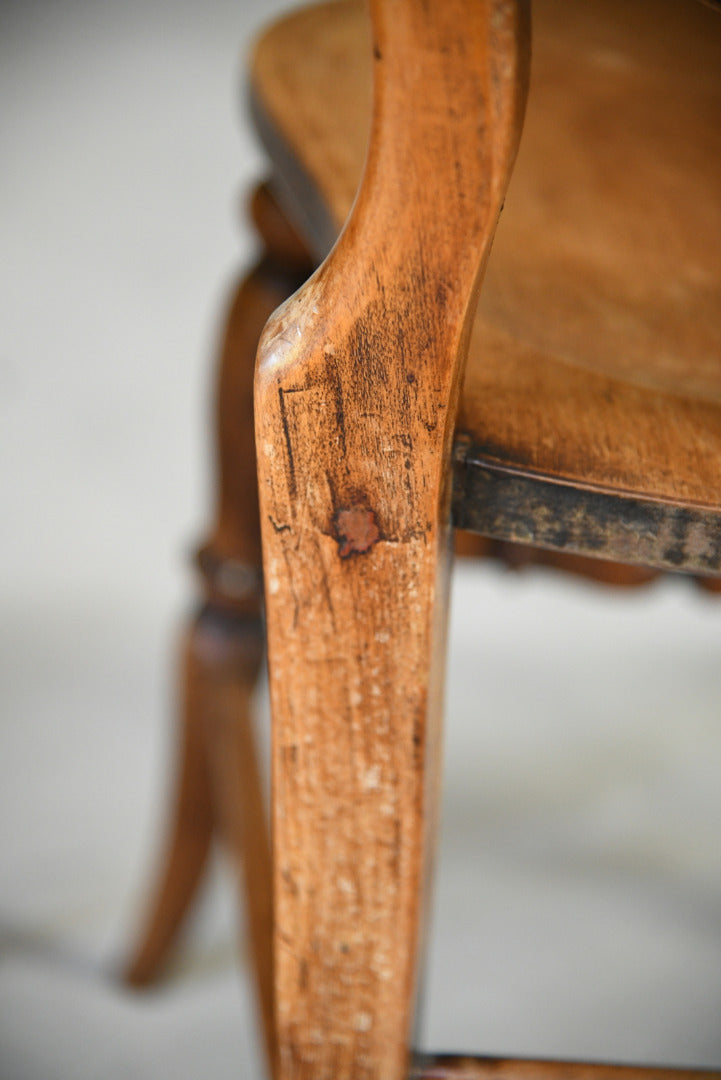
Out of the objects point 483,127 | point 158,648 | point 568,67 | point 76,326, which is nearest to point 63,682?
point 158,648

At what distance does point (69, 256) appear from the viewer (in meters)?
1.34

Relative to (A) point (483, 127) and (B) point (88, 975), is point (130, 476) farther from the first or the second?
(A) point (483, 127)

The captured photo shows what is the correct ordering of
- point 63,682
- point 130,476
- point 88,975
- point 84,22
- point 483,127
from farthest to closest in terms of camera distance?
point 84,22 < point 130,476 < point 63,682 < point 88,975 < point 483,127

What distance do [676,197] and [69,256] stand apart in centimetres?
111

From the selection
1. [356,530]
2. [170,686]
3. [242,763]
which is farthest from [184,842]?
[356,530]

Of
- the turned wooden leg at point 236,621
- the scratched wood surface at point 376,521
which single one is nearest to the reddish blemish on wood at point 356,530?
the scratched wood surface at point 376,521

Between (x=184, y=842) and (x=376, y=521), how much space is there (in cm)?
51

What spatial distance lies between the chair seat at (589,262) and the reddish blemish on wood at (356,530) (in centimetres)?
3

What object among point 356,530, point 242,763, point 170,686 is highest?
point 356,530

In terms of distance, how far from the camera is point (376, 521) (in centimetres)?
23

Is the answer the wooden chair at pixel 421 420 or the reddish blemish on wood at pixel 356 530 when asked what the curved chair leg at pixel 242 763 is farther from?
the reddish blemish on wood at pixel 356 530

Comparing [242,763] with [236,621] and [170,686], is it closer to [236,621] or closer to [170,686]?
[236,621]

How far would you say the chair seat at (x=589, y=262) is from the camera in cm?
23

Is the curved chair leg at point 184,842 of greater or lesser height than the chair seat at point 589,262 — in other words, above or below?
below
